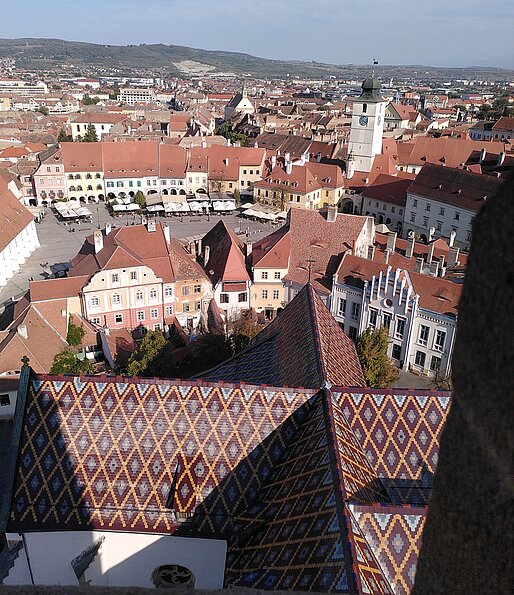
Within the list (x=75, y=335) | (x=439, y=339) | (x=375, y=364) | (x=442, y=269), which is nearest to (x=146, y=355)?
(x=75, y=335)

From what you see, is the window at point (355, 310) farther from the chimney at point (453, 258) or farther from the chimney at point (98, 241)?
the chimney at point (98, 241)

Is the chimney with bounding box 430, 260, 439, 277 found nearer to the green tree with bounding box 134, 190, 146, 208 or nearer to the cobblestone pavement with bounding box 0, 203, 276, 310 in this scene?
the cobblestone pavement with bounding box 0, 203, 276, 310

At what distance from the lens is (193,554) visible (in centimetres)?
1450

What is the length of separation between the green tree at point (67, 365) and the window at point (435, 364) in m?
21.8

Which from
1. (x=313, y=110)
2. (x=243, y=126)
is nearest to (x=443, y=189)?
(x=243, y=126)

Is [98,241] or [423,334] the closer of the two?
[423,334]

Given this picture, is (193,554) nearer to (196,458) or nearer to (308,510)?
(196,458)

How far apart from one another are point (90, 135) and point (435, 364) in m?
109

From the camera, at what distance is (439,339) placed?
34.8 metres

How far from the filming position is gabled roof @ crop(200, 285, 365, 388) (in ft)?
56.3

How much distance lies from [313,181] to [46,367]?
52918 mm

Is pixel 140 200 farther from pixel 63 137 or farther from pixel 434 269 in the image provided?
pixel 63 137

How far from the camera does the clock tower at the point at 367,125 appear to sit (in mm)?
80625

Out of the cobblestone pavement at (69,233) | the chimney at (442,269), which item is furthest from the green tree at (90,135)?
the chimney at (442,269)
